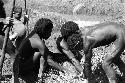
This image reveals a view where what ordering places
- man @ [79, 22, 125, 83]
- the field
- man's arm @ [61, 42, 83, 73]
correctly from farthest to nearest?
the field
man's arm @ [61, 42, 83, 73]
man @ [79, 22, 125, 83]

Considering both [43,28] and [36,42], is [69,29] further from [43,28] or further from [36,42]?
[36,42]

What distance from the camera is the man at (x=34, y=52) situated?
19.2 feet

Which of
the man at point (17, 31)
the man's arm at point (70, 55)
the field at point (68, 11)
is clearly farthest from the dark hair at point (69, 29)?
the field at point (68, 11)

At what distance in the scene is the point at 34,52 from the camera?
20.0 ft

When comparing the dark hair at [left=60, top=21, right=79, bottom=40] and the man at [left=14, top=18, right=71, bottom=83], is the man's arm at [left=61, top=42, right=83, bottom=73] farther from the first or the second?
the dark hair at [left=60, top=21, right=79, bottom=40]

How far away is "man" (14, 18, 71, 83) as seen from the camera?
5867 millimetres

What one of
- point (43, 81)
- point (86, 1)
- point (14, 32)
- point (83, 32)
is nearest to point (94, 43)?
point (83, 32)

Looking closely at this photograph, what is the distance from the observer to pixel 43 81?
598 cm

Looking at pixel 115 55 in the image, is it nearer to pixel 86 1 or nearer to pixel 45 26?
pixel 45 26

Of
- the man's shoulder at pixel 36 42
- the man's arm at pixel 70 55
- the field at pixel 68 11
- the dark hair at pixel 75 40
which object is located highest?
the dark hair at pixel 75 40

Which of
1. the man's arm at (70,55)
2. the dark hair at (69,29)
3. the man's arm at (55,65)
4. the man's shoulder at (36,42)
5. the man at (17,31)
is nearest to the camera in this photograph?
the dark hair at (69,29)

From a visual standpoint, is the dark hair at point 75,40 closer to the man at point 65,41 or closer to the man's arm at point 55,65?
the man at point 65,41

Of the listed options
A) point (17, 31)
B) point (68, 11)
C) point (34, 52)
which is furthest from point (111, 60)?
point (68, 11)

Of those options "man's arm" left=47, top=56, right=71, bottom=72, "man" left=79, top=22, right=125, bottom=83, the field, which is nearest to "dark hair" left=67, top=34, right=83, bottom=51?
"man" left=79, top=22, right=125, bottom=83
